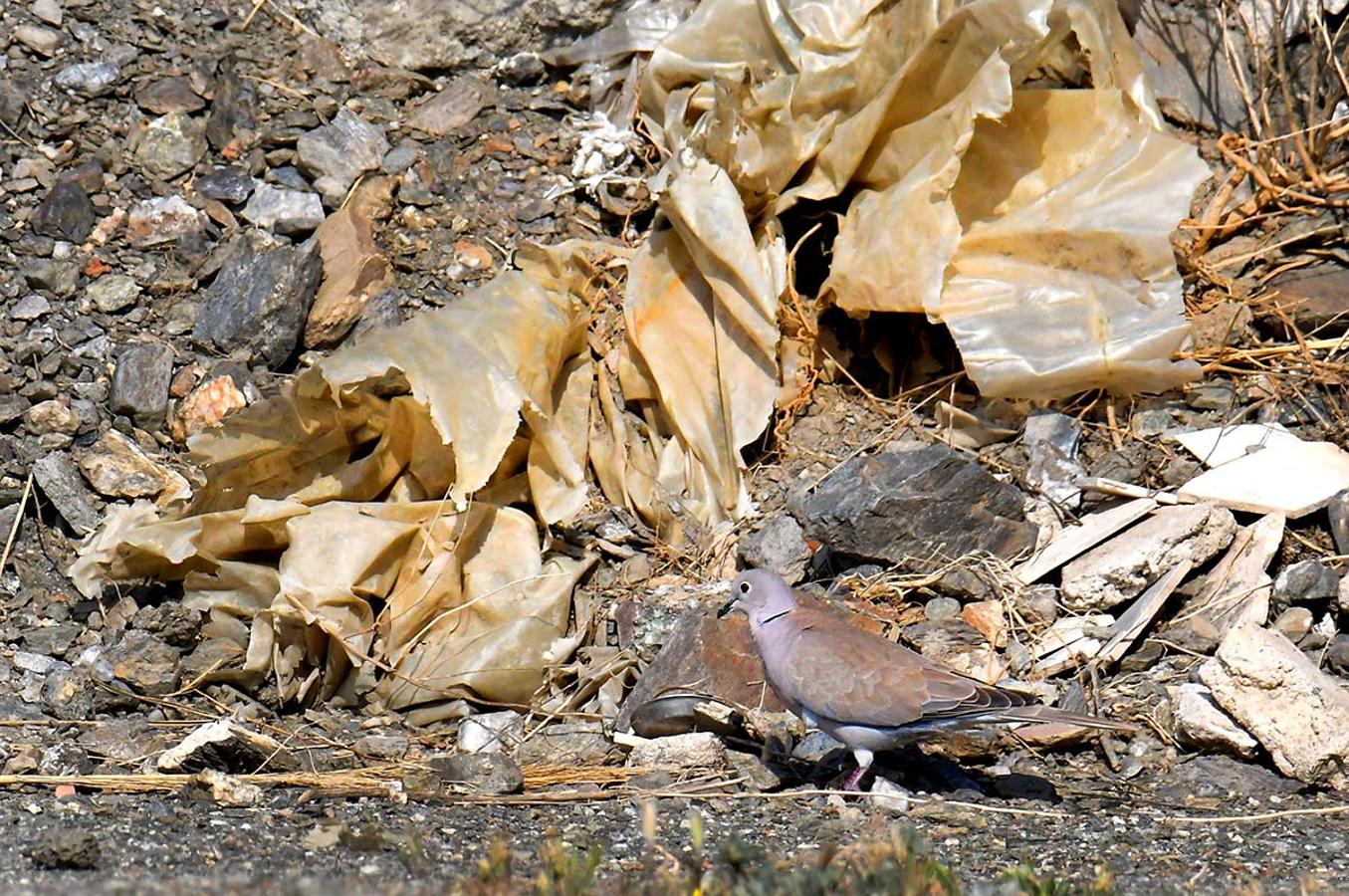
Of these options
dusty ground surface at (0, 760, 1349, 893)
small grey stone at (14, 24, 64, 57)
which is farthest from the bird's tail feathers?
small grey stone at (14, 24, 64, 57)

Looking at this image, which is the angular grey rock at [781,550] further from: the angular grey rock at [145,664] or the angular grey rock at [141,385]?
the angular grey rock at [141,385]

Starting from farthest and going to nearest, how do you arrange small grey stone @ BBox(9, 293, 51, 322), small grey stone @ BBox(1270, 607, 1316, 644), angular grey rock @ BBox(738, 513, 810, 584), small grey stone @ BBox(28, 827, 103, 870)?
1. small grey stone @ BBox(9, 293, 51, 322)
2. angular grey rock @ BBox(738, 513, 810, 584)
3. small grey stone @ BBox(1270, 607, 1316, 644)
4. small grey stone @ BBox(28, 827, 103, 870)

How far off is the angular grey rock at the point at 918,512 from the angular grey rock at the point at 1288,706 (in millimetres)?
917

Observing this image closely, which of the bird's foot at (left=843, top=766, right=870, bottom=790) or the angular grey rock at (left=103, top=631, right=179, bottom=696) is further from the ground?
the bird's foot at (left=843, top=766, right=870, bottom=790)

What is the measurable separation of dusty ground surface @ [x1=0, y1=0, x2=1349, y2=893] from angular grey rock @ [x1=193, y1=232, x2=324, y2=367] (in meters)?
0.05

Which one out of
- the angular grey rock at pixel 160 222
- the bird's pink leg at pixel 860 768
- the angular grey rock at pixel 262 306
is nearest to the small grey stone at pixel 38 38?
the angular grey rock at pixel 160 222

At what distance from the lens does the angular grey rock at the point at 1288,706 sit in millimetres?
4102

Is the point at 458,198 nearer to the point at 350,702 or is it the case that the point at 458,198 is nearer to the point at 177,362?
the point at 177,362

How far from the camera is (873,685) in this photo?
4.00 meters

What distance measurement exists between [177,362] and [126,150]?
37.8 inches

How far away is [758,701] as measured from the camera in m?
4.63

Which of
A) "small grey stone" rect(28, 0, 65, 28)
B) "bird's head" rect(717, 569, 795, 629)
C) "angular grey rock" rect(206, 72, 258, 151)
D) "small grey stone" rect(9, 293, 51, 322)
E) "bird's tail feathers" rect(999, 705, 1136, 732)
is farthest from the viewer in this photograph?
"small grey stone" rect(28, 0, 65, 28)

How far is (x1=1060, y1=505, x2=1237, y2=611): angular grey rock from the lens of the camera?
476 centimetres

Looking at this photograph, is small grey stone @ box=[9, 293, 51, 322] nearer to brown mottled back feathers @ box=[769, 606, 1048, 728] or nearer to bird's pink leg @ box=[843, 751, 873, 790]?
brown mottled back feathers @ box=[769, 606, 1048, 728]
